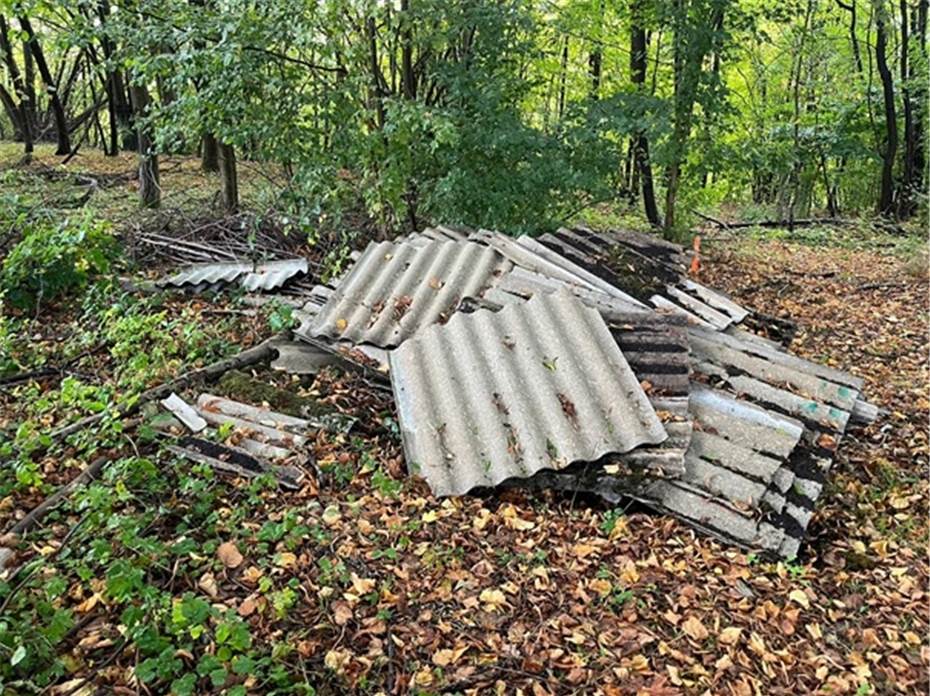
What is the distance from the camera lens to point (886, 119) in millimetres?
12336

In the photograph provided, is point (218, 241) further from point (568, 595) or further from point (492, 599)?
point (568, 595)

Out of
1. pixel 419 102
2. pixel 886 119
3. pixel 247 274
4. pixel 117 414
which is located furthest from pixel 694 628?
pixel 886 119

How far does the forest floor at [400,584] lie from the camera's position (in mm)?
2252

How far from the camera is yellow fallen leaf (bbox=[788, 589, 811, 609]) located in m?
2.72

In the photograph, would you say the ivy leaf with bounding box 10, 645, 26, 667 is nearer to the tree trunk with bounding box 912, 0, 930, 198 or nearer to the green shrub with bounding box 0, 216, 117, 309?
the green shrub with bounding box 0, 216, 117, 309

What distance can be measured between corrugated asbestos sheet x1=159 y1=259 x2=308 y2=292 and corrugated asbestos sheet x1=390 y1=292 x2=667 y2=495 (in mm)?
2203

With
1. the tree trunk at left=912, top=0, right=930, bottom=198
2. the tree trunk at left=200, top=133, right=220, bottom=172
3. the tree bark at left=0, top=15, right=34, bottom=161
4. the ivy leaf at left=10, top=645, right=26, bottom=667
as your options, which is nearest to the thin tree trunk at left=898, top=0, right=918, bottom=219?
the tree trunk at left=912, top=0, right=930, bottom=198

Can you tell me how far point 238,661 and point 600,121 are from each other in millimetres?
6470

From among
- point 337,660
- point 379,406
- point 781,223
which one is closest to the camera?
point 337,660

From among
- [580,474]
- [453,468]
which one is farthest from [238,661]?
[580,474]

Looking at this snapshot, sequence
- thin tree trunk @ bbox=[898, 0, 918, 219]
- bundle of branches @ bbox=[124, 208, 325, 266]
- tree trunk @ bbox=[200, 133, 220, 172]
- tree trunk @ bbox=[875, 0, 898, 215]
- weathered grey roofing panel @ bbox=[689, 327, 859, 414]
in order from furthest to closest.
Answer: tree trunk @ bbox=[200, 133, 220, 172], thin tree trunk @ bbox=[898, 0, 918, 219], tree trunk @ bbox=[875, 0, 898, 215], bundle of branches @ bbox=[124, 208, 325, 266], weathered grey roofing panel @ bbox=[689, 327, 859, 414]

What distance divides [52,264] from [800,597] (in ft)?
19.9

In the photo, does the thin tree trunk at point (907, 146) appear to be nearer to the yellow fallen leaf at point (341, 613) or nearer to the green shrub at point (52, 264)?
the green shrub at point (52, 264)

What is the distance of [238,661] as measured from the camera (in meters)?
2.17
